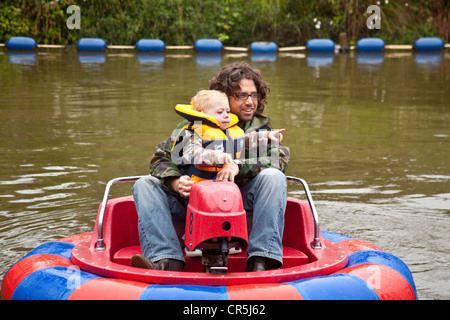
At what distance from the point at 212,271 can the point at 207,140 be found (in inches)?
26.7

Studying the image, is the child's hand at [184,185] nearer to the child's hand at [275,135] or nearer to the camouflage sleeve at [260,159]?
the camouflage sleeve at [260,159]

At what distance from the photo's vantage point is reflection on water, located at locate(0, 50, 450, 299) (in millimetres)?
4930

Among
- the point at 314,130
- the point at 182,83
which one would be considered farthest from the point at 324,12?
the point at 314,130

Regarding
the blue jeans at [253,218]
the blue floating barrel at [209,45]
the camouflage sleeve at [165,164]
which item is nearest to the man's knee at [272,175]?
the blue jeans at [253,218]

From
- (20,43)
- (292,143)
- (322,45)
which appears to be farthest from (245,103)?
(322,45)

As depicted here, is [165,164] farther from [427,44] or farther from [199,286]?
[427,44]

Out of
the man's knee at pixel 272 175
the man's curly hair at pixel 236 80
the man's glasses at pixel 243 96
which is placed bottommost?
the man's knee at pixel 272 175

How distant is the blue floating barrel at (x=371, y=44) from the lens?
68.5 feet

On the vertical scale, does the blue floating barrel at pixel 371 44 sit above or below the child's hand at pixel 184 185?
above

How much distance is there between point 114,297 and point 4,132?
574 cm

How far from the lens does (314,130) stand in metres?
8.70

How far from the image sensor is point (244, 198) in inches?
141
